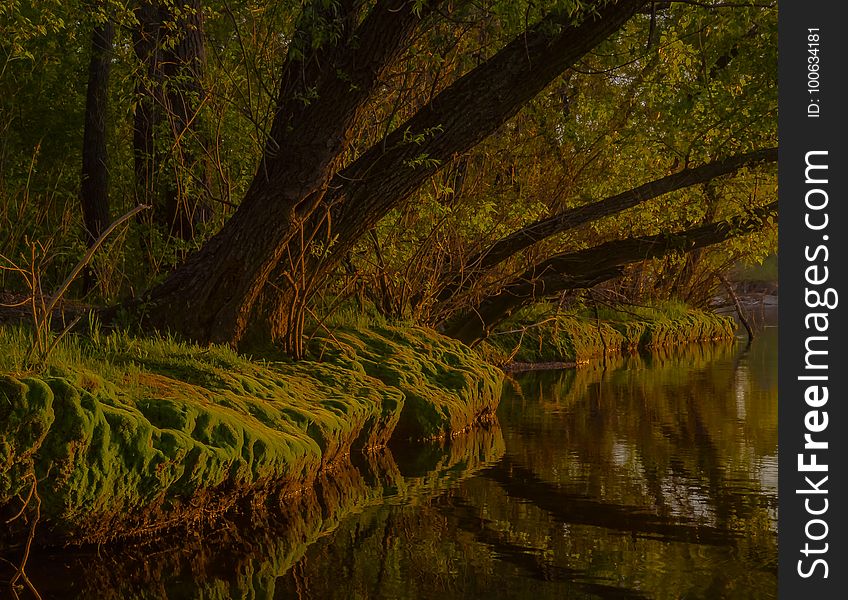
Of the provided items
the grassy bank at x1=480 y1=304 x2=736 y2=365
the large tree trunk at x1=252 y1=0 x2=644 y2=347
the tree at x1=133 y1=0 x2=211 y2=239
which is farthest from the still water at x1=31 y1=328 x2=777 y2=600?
the grassy bank at x1=480 y1=304 x2=736 y2=365

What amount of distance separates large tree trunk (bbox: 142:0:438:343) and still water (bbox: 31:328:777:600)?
84.8 inches

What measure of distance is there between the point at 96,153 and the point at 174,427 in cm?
1036

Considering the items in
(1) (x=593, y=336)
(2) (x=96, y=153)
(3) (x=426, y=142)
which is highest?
(2) (x=96, y=153)

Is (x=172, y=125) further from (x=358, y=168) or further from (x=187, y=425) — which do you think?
(x=187, y=425)

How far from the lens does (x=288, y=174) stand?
11.6 meters

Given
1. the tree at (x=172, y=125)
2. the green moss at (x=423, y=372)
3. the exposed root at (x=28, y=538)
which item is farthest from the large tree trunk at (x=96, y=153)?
the exposed root at (x=28, y=538)

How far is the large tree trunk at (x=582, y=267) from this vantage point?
17.9m

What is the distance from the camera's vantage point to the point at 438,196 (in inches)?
684

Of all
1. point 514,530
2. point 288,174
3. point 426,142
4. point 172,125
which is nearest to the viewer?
point 514,530

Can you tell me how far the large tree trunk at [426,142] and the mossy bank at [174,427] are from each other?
2.89 feet

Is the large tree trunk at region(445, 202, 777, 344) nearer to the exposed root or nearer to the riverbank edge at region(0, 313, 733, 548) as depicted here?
the riverbank edge at region(0, 313, 733, 548)

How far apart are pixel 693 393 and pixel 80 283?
992 centimetres

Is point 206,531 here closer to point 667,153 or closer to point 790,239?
point 790,239

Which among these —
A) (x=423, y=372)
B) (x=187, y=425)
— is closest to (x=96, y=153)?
(x=423, y=372)
